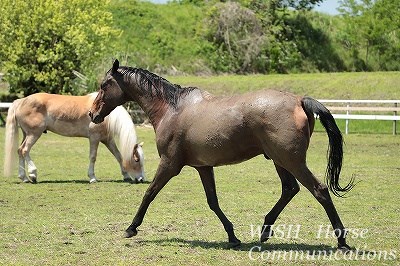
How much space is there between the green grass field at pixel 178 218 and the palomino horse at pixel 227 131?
1.36 ft

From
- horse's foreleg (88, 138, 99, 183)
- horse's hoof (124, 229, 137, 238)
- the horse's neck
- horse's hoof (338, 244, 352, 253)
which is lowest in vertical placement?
horse's foreleg (88, 138, 99, 183)

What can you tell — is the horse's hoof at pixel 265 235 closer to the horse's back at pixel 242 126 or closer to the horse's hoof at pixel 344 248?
the horse's back at pixel 242 126

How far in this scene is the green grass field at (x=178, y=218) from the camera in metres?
7.86

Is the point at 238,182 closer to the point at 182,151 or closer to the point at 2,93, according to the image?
the point at 182,151

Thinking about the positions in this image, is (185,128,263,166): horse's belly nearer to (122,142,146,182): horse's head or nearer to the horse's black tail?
→ the horse's black tail

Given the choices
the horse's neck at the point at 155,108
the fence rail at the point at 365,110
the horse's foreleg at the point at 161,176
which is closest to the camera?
the horse's foreleg at the point at 161,176

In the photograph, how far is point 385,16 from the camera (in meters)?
42.0

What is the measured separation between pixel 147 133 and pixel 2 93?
10.2 meters

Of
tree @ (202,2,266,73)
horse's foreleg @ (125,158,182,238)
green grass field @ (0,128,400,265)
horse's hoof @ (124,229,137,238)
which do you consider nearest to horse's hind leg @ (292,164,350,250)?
green grass field @ (0,128,400,265)

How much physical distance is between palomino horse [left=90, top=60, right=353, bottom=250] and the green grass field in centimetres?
42

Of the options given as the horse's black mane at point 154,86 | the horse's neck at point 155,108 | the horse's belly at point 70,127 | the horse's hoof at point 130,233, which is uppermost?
the horse's black mane at point 154,86

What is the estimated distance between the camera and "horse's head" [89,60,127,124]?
9.41 meters

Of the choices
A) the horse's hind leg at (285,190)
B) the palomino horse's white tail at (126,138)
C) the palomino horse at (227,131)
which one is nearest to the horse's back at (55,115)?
the palomino horse's white tail at (126,138)

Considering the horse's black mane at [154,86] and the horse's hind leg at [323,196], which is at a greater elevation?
the horse's black mane at [154,86]
